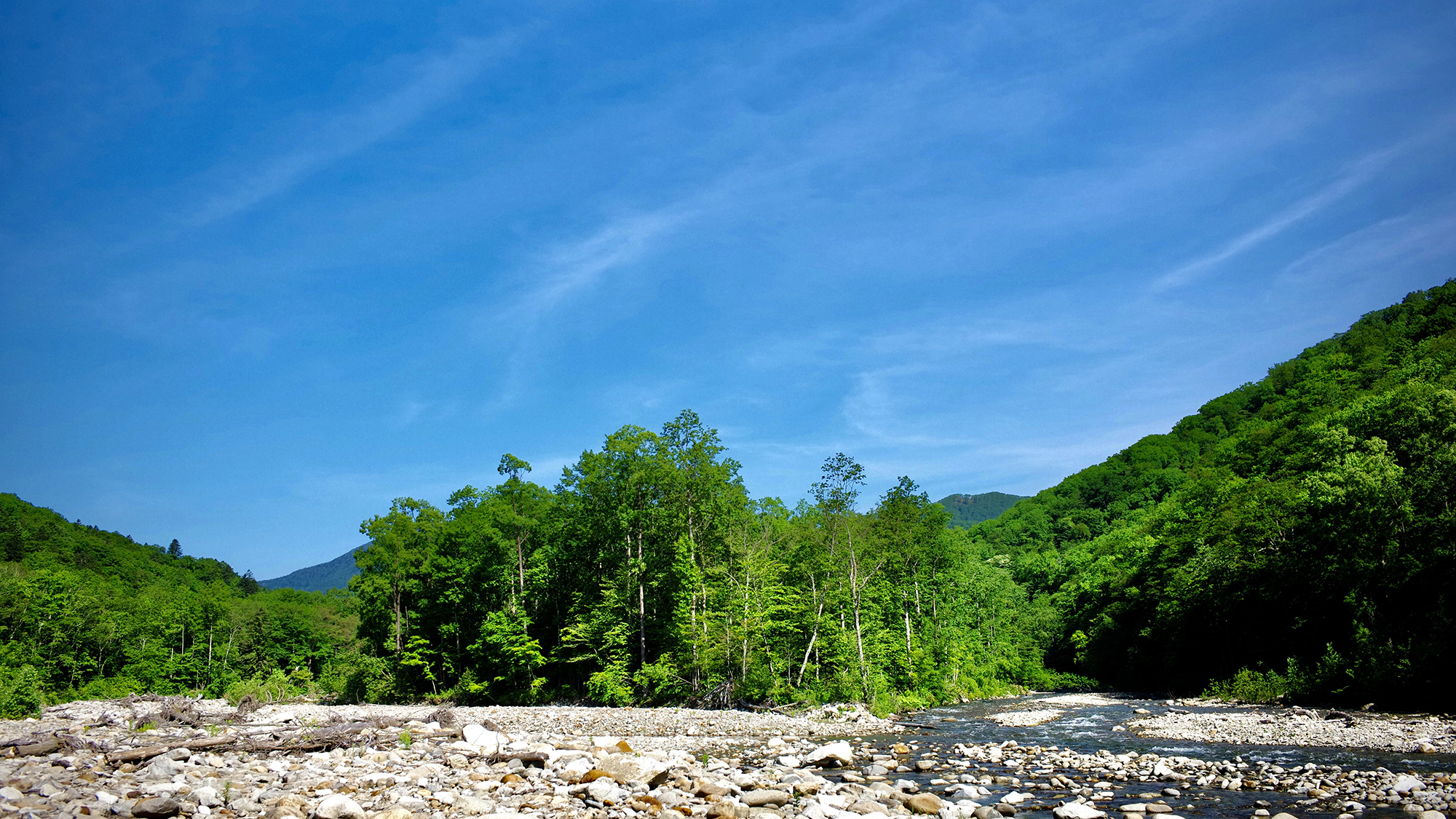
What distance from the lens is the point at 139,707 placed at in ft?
106

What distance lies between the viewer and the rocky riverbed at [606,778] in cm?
1045

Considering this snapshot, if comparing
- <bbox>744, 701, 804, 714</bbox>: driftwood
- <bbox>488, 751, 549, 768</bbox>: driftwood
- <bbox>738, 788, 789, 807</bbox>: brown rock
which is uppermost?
<bbox>488, 751, 549, 768</bbox>: driftwood

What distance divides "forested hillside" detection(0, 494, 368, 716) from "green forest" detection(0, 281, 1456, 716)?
300 millimetres

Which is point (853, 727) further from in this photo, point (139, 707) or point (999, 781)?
point (139, 707)

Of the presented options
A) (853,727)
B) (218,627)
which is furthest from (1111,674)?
(218,627)

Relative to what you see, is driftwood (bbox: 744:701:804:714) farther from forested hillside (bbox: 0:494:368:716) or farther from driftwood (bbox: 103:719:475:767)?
forested hillside (bbox: 0:494:368:716)

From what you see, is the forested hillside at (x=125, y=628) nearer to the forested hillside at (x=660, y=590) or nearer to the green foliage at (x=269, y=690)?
the green foliage at (x=269, y=690)

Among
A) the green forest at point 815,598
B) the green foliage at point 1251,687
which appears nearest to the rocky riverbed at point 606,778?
the green forest at point 815,598

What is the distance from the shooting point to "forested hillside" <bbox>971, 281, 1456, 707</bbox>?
28.3 m

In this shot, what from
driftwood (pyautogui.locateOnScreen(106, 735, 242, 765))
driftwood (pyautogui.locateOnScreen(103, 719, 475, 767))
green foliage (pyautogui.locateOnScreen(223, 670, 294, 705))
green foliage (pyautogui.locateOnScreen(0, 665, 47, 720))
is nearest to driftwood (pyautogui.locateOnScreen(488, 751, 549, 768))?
driftwood (pyautogui.locateOnScreen(103, 719, 475, 767))

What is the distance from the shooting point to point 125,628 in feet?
197

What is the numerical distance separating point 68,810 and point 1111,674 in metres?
68.1

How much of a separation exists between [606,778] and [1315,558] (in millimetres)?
37946

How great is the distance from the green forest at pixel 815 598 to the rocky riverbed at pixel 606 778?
14.8 m
